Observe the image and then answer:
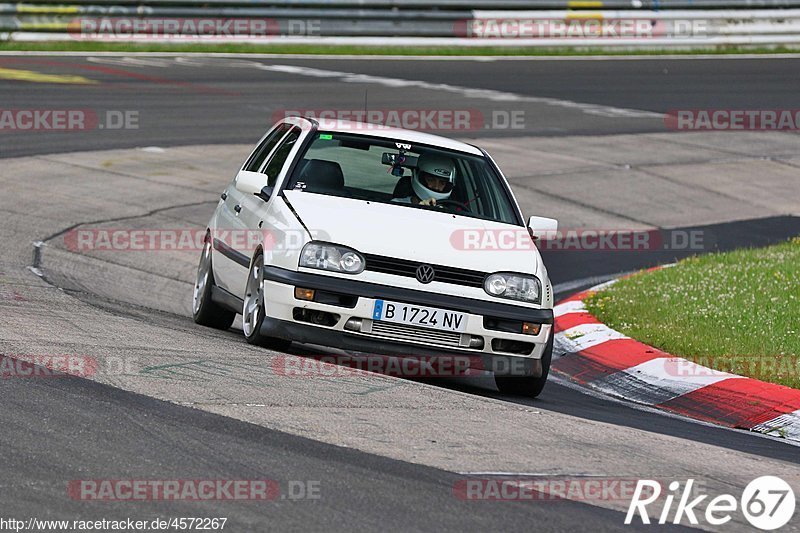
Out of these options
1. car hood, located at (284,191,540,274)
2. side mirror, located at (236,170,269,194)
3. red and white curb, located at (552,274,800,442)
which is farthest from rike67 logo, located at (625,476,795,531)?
side mirror, located at (236,170,269,194)

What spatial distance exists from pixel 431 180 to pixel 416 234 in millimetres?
1038

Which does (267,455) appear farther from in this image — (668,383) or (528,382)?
(668,383)

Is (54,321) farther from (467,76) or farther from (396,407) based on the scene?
(467,76)

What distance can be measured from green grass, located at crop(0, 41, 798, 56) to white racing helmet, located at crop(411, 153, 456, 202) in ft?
61.9

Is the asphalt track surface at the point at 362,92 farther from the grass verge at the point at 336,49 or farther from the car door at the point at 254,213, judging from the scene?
the car door at the point at 254,213

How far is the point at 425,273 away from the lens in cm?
829

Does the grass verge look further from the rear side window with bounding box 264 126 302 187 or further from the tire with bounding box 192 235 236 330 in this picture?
the rear side window with bounding box 264 126 302 187

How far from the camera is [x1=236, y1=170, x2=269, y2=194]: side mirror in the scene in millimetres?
9234

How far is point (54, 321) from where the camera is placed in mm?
8719

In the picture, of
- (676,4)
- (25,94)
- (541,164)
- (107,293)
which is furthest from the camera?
(676,4)

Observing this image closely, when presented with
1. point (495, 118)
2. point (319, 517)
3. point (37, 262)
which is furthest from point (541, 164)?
point (319, 517)

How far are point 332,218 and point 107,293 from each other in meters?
3.36

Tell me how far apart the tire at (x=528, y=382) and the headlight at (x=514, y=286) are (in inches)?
11.7

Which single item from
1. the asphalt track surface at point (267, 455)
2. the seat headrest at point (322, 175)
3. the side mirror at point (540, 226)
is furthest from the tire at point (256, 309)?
the side mirror at point (540, 226)
